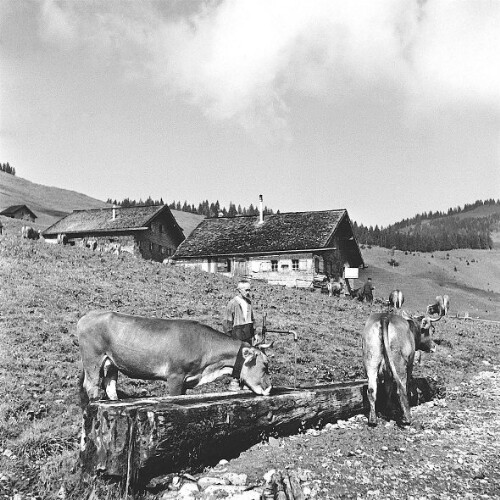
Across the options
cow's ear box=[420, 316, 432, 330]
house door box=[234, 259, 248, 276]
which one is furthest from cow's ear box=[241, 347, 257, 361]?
house door box=[234, 259, 248, 276]

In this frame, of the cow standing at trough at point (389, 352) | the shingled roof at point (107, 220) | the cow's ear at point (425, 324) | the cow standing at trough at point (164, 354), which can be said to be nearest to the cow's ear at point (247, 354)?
the cow standing at trough at point (164, 354)

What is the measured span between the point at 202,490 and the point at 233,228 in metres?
39.9

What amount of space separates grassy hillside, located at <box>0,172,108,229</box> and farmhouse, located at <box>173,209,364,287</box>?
75.6 meters

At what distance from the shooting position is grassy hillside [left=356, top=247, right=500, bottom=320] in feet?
193

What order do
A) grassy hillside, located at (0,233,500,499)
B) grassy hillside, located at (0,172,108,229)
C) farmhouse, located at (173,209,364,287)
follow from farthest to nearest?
grassy hillside, located at (0,172,108,229)
farmhouse, located at (173,209,364,287)
grassy hillside, located at (0,233,500,499)

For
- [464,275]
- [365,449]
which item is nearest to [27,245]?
[365,449]

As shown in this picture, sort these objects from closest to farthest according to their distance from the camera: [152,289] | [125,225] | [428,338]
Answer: [428,338]
[152,289]
[125,225]

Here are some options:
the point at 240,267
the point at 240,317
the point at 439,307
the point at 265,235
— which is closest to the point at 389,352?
the point at 240,317

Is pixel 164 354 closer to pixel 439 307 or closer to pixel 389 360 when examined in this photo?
pixel 389 360

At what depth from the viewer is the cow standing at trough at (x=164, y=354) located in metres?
7.84

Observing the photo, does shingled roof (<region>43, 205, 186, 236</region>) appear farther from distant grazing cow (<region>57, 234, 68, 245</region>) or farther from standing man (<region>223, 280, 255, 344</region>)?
standing man (<region>223, 280, 255, 344</region>)

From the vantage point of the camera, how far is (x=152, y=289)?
22719mm

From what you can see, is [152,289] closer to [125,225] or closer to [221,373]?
[221,373]

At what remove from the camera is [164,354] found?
7844mm
